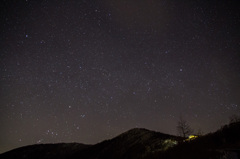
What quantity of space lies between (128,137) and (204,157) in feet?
116

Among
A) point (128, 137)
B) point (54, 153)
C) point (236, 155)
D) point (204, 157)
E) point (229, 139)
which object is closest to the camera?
point (236, 155)

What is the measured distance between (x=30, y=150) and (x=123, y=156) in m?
54.8

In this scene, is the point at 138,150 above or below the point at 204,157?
below

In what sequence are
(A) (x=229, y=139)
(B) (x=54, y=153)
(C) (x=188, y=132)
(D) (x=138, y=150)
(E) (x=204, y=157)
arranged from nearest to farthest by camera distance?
(E) (x=204, y=157) → (A) (x=229, y=139) → (D) (x=138, y=150) → (C) (x=188, y=132) → (B) (x=54, y=153)

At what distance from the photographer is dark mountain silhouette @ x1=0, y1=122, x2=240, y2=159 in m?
8.10

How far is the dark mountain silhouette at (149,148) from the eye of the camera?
8105mm

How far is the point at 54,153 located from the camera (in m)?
53.4

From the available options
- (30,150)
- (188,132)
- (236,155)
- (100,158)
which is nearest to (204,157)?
(236,155)

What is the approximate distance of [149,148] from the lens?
90.4ft

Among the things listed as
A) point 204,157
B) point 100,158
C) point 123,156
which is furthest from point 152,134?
point 204,157

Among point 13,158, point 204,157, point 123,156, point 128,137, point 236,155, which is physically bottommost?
point 13,158

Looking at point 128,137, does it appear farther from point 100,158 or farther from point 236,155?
point 236,155

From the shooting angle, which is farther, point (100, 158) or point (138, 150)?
point (100, 158)

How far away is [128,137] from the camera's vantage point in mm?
39312
